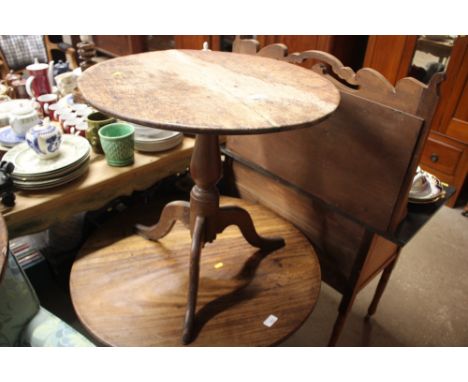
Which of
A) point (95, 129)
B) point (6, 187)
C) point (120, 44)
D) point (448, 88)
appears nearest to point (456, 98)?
point (448, 88)

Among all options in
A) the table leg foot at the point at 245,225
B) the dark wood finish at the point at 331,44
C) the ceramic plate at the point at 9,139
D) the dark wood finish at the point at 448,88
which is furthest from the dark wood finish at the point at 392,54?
the ceramic plate at the point at 9,139

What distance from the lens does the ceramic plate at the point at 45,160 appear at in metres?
1.00

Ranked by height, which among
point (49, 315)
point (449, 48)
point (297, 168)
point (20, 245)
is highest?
point (449, 48)

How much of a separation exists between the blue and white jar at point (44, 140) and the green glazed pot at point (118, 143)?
0.13 m

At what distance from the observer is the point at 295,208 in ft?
4.06

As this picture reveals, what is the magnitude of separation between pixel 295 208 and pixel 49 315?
29.7 inches

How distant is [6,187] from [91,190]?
203 mm

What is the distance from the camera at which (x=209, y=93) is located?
754mm

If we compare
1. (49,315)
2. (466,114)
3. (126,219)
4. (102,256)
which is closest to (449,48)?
(466,114)

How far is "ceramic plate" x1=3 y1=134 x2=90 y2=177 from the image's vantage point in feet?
3.27

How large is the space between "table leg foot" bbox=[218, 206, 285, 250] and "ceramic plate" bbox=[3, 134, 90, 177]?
1.42 feet

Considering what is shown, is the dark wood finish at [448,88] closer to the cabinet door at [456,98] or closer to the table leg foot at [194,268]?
the cabinet door at [456,98]

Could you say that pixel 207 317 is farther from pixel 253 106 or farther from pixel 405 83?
pixel 405 83

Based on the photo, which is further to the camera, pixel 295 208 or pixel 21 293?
pixel 295 208
